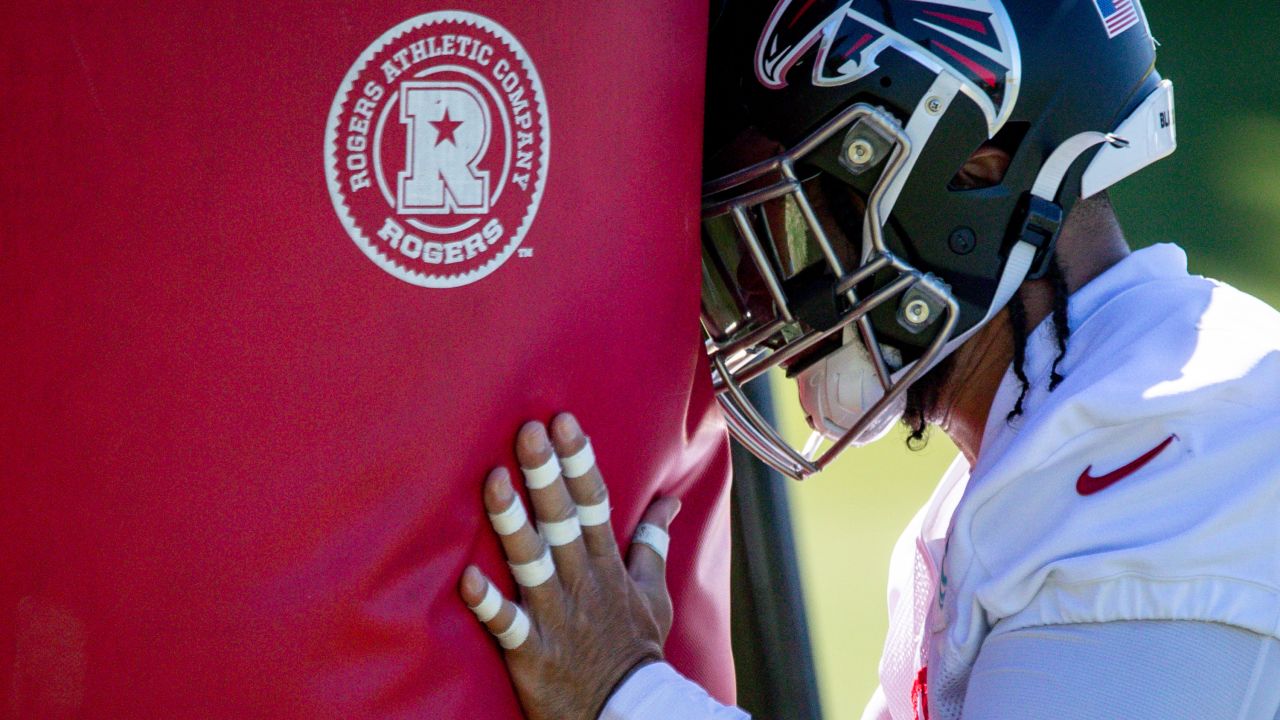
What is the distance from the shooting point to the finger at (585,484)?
1.01 meters

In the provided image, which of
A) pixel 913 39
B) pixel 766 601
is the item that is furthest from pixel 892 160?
pixel 766 601

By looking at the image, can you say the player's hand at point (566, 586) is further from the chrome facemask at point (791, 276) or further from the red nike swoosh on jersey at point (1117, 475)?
the red nike swoosh on jersey at point (1117, 475)

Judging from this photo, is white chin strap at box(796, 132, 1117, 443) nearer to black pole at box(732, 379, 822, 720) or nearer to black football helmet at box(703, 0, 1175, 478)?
black football helmet at box(703, 0, 1175, 478)

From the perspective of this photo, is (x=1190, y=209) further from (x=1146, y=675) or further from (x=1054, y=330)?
(x=1146, y=675)

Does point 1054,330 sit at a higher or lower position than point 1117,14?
lower

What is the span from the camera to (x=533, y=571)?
102 cm

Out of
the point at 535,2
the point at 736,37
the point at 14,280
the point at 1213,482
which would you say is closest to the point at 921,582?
the point at 1213,482

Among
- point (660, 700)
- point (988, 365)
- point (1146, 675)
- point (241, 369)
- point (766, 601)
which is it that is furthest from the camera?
point (766, 601)

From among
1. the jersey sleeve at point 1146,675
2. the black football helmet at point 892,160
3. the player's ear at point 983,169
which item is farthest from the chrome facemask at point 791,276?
the jersey sleeve at point 1146,675

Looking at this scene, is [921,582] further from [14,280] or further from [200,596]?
[14,280]

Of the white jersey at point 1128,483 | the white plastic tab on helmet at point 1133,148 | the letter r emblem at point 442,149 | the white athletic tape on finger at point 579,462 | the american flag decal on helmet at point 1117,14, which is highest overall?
the letter r emblem at point 442,149

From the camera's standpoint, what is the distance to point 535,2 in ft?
2.99

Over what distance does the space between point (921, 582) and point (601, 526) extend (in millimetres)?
540

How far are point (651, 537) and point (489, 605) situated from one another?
214 mm
